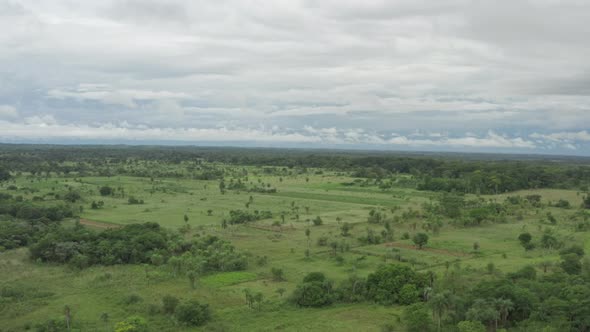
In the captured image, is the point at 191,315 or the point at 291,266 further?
the point at 291,266

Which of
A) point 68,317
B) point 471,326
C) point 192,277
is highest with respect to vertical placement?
point 471,326

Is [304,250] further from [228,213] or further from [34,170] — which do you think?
[34,170]

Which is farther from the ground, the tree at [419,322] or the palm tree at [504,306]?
the palm tree at [504,306]

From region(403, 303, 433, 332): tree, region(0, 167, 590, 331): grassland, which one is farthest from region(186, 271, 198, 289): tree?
region(403, 303, 433, 332): tree

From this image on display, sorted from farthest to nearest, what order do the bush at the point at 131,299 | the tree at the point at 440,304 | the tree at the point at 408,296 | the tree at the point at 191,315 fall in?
the bush at the point at 131,299, the tree at the point at 408,296, the tree at the point at 191,315, the tree at the point at 440,304

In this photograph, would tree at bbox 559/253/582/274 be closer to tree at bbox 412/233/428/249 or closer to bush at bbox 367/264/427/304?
bush at bbox 367/264/427/304

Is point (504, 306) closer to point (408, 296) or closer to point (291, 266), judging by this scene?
point (408, 296)

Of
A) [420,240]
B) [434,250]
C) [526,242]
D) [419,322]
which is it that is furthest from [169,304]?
[526,242]

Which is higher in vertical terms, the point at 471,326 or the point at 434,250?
the point at 471,326

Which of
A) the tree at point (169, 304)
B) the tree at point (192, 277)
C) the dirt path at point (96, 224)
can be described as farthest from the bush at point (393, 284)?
the dirt path at point (96, 224)

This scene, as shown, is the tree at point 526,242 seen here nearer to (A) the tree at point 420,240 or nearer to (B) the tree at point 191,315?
(A) the tree at point 420,240

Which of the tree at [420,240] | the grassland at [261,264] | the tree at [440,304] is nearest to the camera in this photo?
the tree at [440,304]
